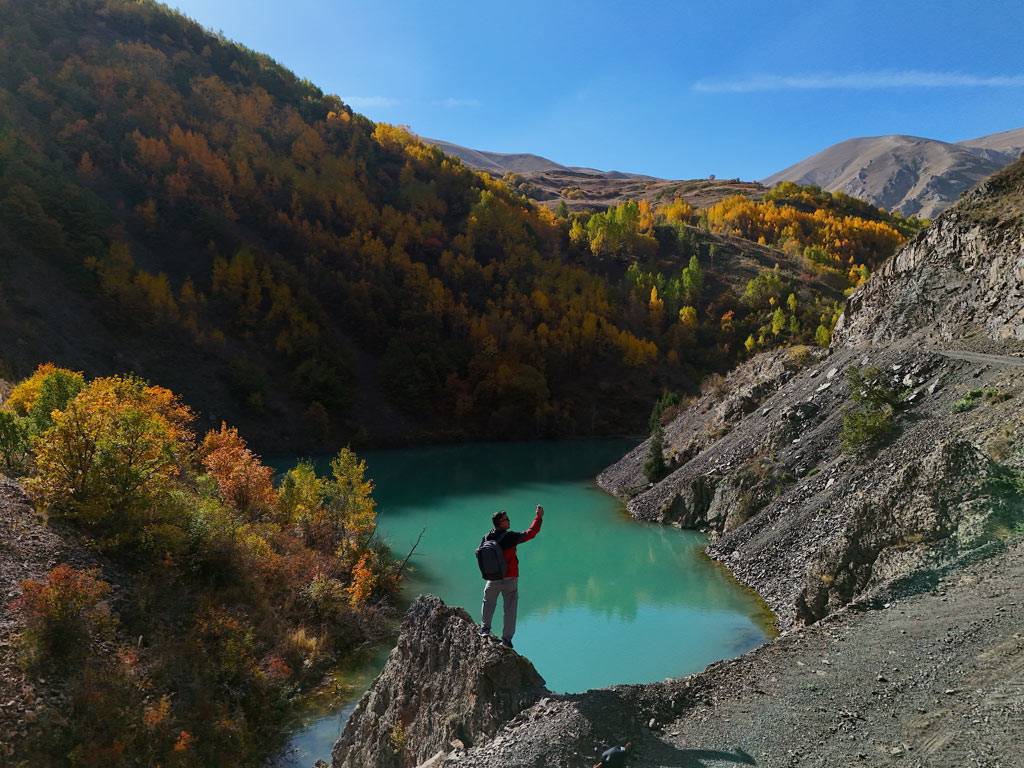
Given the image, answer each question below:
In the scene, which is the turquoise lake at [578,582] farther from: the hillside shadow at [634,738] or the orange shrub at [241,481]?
the hillside shadow at [634,738]

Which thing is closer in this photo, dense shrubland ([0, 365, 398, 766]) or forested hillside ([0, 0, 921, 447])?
dense shrubland ([0, 365, 398, 766])

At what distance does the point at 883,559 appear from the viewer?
14.2 meters

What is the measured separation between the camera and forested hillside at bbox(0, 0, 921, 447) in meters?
66.6

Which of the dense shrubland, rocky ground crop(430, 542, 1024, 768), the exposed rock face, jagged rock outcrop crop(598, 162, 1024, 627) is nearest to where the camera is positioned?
rocky ground crop(430, 542, 1024, 768)

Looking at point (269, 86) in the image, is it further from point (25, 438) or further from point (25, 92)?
point (25, 438)

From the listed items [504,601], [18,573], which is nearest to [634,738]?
[504,601]

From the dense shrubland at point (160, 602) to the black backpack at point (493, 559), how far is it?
10.6m

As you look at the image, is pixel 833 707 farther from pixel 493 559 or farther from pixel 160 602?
pixel 160 602

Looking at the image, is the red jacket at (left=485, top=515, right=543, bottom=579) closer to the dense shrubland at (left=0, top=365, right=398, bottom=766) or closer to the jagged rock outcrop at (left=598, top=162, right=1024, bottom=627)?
the jagged rock outcrop at (left=598, top=162, right=1024, bottom=627)

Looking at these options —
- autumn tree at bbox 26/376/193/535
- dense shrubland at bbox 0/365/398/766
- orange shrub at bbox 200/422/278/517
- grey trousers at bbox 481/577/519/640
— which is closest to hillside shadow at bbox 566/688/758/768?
grey trousers at bbox 481/577/519/640

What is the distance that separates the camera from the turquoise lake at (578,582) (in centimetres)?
2033

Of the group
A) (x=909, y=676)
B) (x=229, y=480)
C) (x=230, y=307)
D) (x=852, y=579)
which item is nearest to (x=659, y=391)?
(x=230, y=307)

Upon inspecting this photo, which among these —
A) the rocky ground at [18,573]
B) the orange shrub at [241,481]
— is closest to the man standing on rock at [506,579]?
the rocky ground at [18,573]

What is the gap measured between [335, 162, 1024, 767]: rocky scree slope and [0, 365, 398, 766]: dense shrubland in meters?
10.5
